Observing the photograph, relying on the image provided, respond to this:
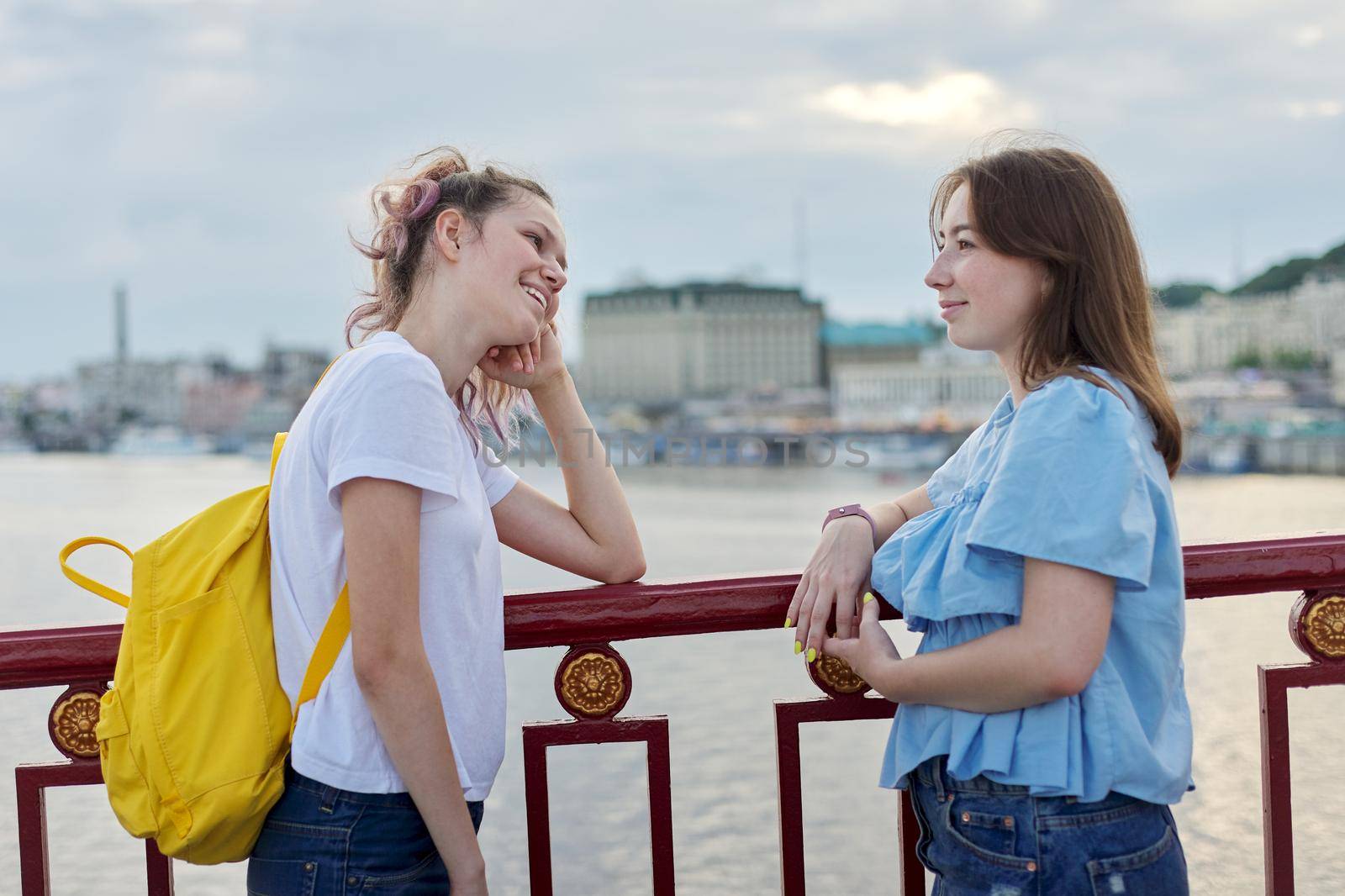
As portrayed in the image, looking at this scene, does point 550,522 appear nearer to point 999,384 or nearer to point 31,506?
point 31,506

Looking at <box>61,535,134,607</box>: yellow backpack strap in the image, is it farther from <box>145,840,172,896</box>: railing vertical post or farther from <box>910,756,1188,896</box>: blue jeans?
<box>910,756,1188,896</box>: blue jeans

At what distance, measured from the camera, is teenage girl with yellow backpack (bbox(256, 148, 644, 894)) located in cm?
91

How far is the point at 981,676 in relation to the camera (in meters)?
0.94

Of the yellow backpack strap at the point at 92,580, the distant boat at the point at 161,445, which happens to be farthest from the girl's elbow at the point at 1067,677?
the distant boat at the point at 161,445

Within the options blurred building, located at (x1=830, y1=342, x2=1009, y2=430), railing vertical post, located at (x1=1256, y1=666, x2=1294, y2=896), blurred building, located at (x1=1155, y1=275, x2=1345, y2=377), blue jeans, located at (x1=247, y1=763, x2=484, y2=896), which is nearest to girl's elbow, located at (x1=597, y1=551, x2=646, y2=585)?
blue jeans, located at (x1=247, y1=763, x2=484, y2=896)

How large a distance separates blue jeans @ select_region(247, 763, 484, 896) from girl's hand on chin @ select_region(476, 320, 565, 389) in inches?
16.7

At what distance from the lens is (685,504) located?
24797 mm

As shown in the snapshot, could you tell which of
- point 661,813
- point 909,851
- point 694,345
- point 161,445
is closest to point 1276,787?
point 909,851

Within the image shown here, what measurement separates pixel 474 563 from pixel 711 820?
5.60m

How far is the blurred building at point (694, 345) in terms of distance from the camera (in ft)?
208

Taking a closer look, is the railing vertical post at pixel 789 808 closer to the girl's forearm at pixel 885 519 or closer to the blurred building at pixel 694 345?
the girl's forearm at pixel 885 519

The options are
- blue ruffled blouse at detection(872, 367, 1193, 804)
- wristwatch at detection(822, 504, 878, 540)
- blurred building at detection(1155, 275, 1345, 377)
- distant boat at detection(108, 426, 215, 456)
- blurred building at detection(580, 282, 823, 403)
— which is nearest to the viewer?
blue ruffled blouse at detection(872, 367, 1193, 804)

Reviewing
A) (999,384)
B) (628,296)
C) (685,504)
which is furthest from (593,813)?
(628,296)

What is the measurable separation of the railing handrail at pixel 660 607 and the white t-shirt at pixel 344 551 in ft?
0.54
